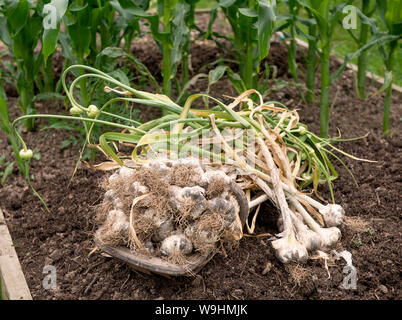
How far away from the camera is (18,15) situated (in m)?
2.72

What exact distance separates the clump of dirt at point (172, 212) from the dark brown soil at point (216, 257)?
170 mm

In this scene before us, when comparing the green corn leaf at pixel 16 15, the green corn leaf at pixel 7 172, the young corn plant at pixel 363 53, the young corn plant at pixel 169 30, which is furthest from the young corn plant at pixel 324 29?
the green corn leaf at pixel 7 172

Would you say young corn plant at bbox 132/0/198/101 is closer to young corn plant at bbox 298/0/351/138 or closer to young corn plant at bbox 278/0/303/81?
young corn plant at bbox 278/0/303/81

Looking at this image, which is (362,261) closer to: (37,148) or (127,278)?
(127,278)

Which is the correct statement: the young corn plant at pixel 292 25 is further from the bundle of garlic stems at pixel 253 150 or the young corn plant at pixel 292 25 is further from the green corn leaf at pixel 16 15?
the green corn leaf at pixel 16 15

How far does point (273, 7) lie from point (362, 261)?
122cm

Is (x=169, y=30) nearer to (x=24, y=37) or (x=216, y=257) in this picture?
(x=24, y=37)

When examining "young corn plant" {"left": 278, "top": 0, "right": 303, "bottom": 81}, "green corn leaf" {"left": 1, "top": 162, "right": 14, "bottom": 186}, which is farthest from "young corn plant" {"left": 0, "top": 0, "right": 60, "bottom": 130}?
"young corn plant" {"left": 278, "top": 0, "right": 303, "bottom": 81}

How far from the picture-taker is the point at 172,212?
5.96ft

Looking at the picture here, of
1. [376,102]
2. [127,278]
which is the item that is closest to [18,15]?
[127,278]

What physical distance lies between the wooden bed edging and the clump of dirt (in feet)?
1.22

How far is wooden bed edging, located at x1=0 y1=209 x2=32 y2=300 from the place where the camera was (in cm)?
192

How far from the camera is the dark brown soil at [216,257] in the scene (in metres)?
1.90

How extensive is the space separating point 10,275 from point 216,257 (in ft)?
2.72
